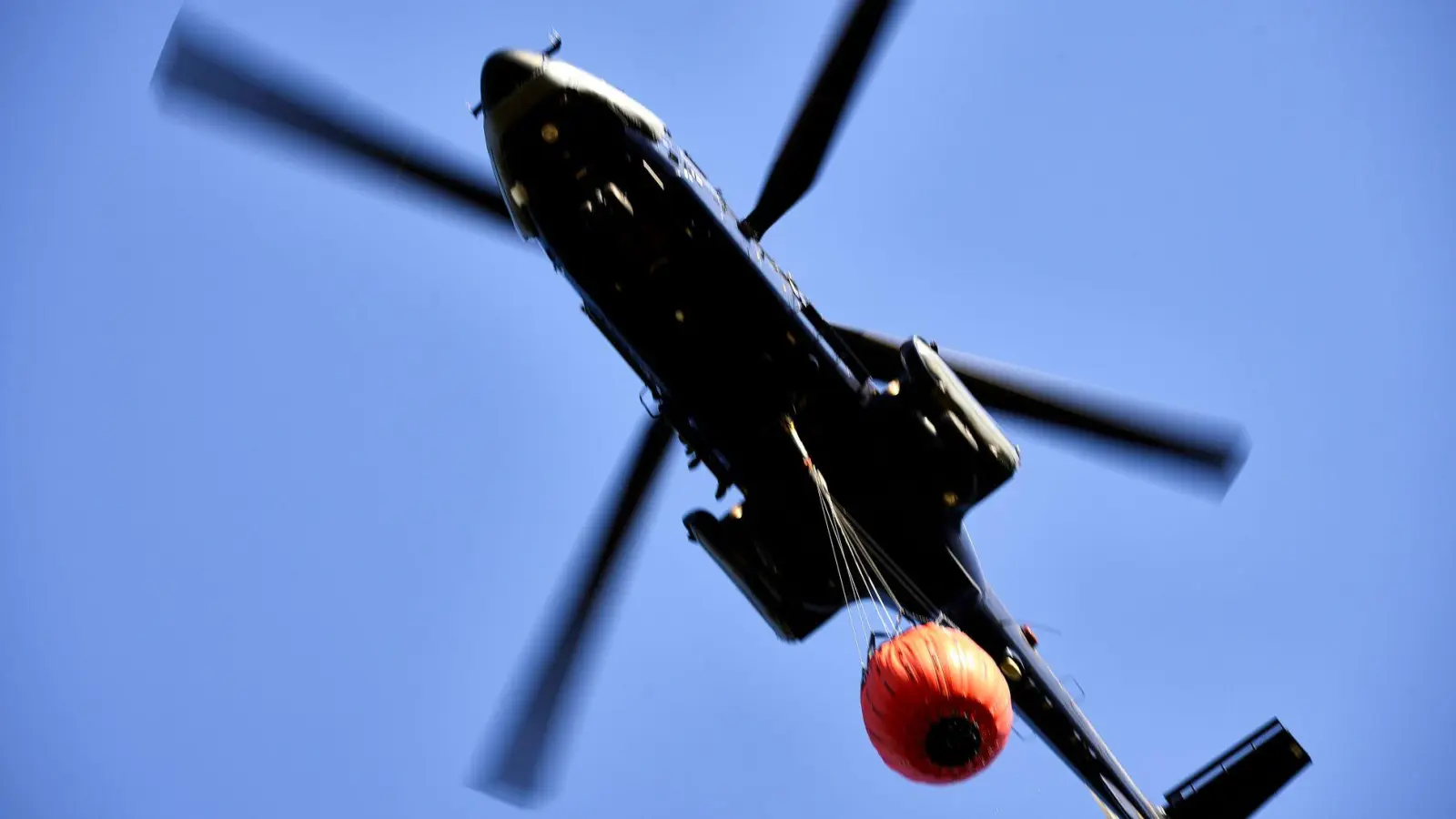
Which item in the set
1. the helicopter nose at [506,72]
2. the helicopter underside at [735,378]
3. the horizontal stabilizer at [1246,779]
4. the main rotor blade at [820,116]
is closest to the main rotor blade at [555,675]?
the helicopter underside at [735,378]

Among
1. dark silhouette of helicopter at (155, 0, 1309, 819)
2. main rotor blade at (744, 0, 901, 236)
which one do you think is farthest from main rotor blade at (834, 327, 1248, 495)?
main rotor blade at (744, 0, 901, 236)

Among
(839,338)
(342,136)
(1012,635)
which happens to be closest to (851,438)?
(839,338)

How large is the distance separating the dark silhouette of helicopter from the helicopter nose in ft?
0.06

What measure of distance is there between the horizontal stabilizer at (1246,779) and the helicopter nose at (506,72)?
912cm

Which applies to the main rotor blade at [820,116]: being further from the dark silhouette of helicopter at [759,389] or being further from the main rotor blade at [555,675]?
the main rotor blade at [555,675]

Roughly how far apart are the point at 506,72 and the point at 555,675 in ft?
17.3

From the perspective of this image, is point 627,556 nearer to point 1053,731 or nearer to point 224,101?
point 1053,731

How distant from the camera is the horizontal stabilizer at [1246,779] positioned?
1067 cm

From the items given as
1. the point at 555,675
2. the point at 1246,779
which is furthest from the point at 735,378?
the point at 1246,779

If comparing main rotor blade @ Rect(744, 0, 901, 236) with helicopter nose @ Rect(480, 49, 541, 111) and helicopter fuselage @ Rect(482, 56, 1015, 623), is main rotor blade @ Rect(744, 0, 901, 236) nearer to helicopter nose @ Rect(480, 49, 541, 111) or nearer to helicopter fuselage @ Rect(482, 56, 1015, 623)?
helicopter fuselage @ Rect(482, 56, 1015, 623)

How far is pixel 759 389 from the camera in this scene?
1031 centimetres

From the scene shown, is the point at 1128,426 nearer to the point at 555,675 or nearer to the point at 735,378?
the point at 735,378

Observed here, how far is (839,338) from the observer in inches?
423

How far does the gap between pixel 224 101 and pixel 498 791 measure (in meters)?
6.07
